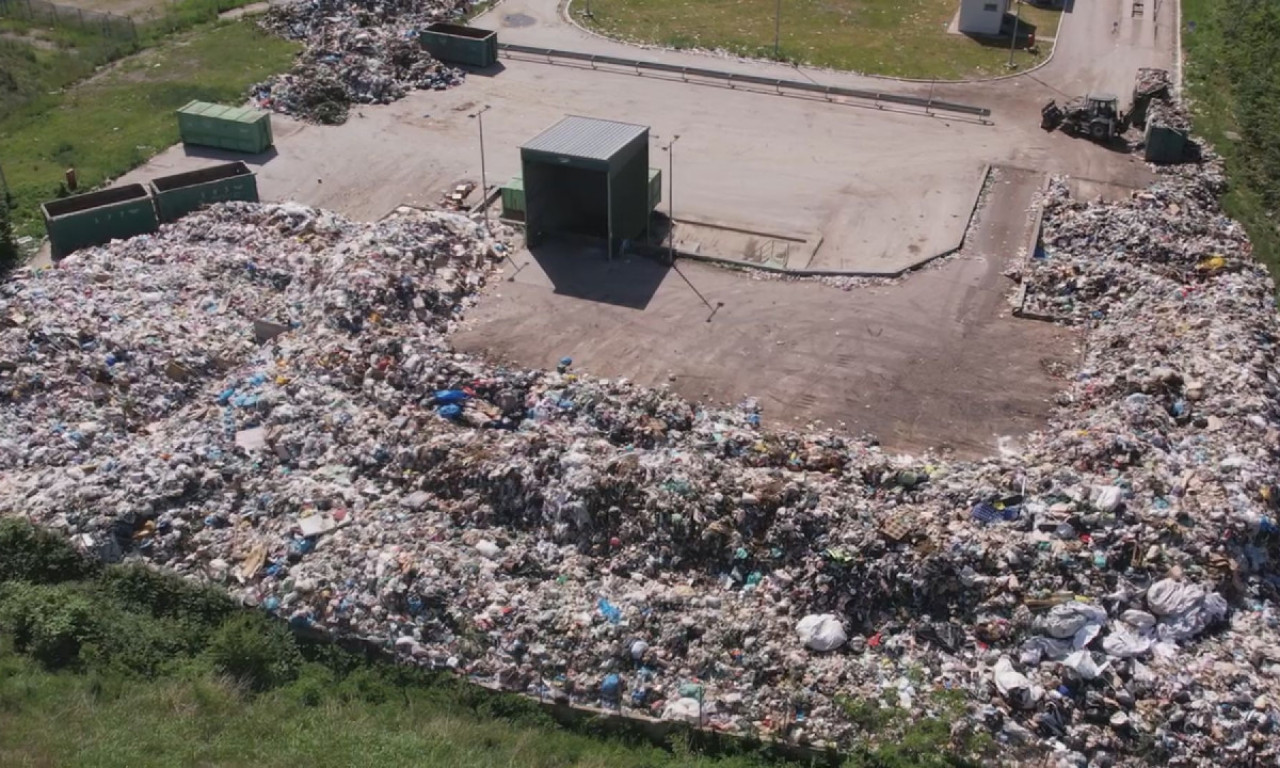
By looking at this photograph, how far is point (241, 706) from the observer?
14.6m

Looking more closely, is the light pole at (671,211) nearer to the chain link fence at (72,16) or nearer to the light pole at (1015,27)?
the light pole at (1015,27)

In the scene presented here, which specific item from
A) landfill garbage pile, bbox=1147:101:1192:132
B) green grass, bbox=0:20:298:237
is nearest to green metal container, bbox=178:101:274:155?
green grass, bbox=0:20:298:237

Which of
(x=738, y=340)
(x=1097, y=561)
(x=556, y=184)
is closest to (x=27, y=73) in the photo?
(x=556, y=184)

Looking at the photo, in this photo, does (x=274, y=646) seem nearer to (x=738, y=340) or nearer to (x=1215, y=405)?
(x=738, y=340)

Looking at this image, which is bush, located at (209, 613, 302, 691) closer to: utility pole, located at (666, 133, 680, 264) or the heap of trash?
the heap of trash

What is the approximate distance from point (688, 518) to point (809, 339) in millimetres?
7216

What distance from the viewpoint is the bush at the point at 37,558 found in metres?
16.6

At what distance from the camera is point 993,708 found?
14352 mm

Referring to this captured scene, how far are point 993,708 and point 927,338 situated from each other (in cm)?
1000

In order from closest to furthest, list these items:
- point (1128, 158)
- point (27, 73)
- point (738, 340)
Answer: point (738, 340) < point (1128, 158) < point (27, 73)

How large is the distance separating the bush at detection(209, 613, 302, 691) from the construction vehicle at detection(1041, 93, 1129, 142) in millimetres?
26464

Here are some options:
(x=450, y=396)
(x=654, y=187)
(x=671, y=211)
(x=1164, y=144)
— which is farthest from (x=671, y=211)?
(x=1164, y=144)

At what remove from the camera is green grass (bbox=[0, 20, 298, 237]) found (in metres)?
29.4

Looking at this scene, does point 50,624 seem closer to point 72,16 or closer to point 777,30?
point 777,30
